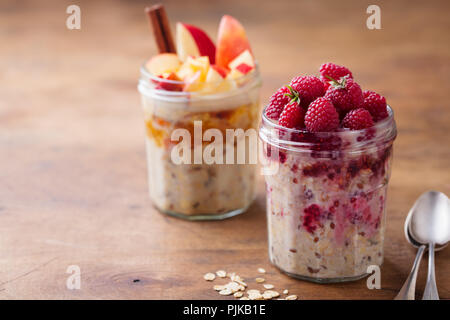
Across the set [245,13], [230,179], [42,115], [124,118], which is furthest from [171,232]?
[245,13]

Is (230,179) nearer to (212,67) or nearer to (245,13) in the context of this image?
(212,67)

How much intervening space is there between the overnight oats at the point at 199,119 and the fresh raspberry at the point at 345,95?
1.15 ft

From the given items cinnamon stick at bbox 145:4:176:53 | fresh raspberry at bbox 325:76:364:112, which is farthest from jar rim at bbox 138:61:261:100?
fresh raspberry at bbox 325:76:364:112

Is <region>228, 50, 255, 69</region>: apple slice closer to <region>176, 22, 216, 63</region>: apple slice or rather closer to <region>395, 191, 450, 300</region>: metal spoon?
<region>176, 22, 216, 63</region>: apple slice

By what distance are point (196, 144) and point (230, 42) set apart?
0.28 meters

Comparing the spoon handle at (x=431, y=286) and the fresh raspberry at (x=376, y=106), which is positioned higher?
the fresh raspberry at (x=376, y=106)

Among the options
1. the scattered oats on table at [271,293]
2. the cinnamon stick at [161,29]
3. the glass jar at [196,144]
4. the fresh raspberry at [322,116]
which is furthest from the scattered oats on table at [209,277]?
the cinnamon stick at [161,29]

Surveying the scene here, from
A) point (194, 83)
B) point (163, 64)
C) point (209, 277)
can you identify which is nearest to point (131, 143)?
point (163, 64)

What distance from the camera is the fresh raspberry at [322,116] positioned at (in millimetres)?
1126

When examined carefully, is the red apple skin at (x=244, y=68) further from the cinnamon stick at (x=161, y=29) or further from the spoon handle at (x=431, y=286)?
the spoon handle at (x=431, y=286)

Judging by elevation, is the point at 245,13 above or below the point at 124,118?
above

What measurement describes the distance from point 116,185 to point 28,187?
9.5 inches

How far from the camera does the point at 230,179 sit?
1.54 metres
